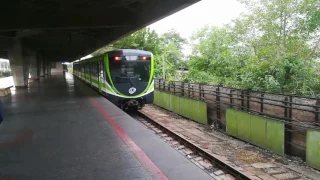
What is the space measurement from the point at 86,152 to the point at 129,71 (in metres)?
8.62

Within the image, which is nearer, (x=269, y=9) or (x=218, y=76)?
(x=269, y=9)

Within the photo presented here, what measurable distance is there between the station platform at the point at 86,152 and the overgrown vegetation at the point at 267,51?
23.5 feet

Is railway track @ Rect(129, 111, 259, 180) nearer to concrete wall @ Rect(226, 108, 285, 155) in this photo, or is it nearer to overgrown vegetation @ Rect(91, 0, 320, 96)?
concrete wall @ Rect(226, 108, 285, 155)

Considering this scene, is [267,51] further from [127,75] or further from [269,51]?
[127,75]

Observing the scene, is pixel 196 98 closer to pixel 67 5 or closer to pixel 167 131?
pixel 167 131

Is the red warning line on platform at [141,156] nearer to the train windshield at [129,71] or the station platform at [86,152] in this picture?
the station platform at [86,152]

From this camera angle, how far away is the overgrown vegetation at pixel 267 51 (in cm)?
1171

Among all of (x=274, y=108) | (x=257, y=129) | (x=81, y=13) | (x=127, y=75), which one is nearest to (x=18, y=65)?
(x=127, y=75)

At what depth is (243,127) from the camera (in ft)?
31.9

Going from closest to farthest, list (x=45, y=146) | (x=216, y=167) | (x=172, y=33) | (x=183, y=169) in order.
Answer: (x=183, y=169)
(x=45, y=146)
(x=216, y=167)
(x=172, y=33)

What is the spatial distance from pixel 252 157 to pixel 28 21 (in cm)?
925

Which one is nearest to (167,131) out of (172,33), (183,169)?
(183,169)

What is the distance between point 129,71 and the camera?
44.6ft

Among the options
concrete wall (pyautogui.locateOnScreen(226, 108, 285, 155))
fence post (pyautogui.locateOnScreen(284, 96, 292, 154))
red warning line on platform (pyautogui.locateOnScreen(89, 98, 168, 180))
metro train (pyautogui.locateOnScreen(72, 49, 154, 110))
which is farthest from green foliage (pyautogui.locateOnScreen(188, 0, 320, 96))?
red warning line on platform (pyautogui.locateOnScreen(89, 98, 168, 180))
